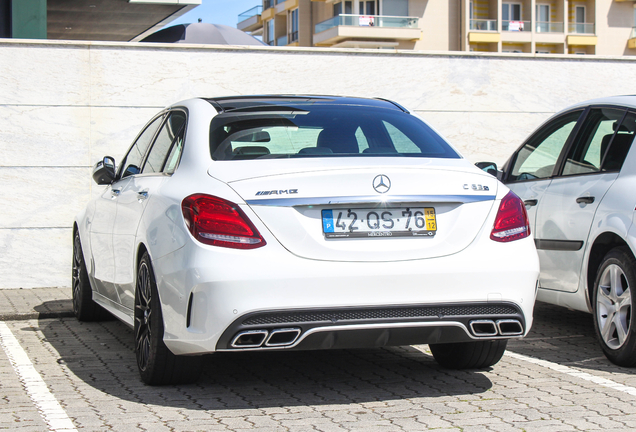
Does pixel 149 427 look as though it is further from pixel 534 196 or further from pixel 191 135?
pixel 534 196

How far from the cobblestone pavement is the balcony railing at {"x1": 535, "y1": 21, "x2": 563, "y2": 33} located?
173ft

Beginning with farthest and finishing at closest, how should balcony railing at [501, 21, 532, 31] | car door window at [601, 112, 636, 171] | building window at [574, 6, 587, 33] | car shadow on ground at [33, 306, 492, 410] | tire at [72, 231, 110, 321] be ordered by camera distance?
building window at [574, 6, 587, 33]
balcony railing at [501, 21, 532, 31]
tire at [72, 231, 110, 321]
car door window at [601, 112, 636, 171]
car shadow on ground at [33, 306, 492, 410]

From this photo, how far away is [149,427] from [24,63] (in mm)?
6698

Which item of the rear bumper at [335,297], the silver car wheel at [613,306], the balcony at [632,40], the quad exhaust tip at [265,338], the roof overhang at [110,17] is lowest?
the silver car wheel at [613,306]

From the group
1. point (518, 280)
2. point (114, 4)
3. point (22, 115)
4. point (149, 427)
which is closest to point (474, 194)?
point (518, 280)

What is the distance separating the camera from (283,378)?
17.3 feet

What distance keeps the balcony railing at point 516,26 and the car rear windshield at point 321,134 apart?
5225 centimetres

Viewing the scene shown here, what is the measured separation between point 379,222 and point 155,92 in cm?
647

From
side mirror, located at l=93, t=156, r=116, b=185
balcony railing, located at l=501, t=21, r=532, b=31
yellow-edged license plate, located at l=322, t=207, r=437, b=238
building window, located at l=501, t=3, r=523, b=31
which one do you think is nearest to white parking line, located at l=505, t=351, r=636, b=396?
yellow-edged license plate, located at l=322, t=207, r=437, b=238

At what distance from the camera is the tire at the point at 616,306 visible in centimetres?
541

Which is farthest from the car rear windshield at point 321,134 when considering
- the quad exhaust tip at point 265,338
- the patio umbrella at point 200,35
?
the patio umbrella at point 200,35

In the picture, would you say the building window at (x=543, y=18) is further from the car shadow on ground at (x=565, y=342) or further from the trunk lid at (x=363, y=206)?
the trunk lid at (x=363, y=206)

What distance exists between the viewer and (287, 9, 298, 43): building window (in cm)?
6197

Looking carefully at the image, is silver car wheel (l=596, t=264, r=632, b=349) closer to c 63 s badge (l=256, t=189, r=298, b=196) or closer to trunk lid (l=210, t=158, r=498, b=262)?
trunk lid (l=210, t=158, r=498, b=262)
